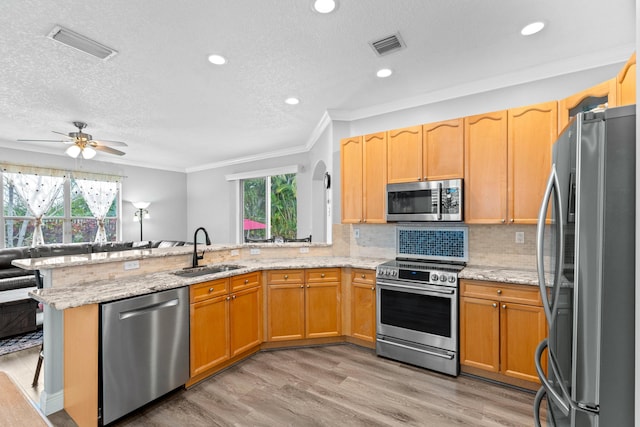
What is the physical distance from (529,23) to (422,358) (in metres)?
2.88

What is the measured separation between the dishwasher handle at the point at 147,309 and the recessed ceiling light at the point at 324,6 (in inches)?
93.4

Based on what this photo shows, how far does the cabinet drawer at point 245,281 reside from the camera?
286 centimetres

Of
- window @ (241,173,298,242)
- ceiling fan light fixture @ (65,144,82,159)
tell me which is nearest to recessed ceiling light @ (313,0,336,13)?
ceiling fan light fixture @ (65,144,82,159)

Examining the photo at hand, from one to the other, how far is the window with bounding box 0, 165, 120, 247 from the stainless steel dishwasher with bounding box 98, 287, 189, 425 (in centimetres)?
549

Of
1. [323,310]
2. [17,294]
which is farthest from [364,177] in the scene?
[17,294]

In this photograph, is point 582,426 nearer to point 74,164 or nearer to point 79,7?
point 79,7

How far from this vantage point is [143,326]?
2.16m

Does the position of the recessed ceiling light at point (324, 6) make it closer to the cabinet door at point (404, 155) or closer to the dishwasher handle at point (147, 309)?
the cabinet door at point (404, 155)

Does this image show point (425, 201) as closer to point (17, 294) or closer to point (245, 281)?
point (245, 281)

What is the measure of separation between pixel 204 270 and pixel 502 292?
9.09 ft

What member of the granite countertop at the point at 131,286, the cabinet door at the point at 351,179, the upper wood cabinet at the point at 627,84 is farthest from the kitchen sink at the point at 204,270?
the upper wood cabinet at the point at 627,84

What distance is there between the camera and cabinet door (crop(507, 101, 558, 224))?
8.49 feet

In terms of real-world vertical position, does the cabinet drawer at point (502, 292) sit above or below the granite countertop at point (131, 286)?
below

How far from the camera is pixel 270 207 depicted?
692cm
